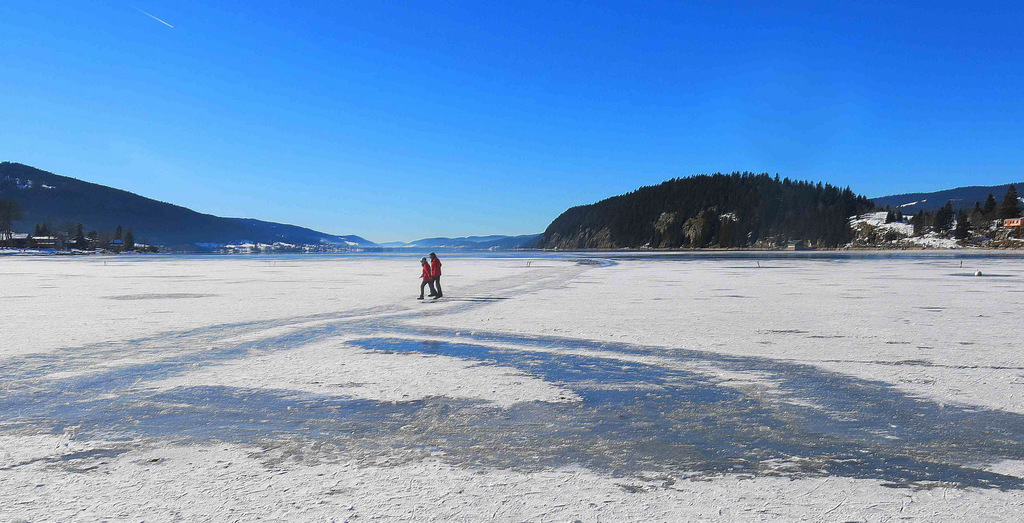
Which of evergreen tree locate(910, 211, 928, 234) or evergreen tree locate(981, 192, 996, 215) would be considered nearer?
evergreen tree locate(981, 192, 996, 215)

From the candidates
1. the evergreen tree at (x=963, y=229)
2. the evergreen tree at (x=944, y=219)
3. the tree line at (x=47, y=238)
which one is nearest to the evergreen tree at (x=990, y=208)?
the evergreen tree at (x=963, y=229)

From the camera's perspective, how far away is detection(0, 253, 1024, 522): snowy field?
10.3 ft

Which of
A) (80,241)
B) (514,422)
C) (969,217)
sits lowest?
(514,422)

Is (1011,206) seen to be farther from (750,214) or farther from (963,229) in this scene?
(750,214)

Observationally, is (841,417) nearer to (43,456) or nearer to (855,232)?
(43,456)

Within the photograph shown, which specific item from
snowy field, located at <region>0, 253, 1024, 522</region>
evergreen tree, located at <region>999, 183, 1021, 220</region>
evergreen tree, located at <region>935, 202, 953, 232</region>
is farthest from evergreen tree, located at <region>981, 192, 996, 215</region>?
snowy field, located at <region>0, 253, 1024, 522</region>

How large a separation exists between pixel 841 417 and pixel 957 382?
82.3 inches

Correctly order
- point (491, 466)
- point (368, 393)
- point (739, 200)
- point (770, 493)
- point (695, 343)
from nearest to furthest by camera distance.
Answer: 1. point (770, 493)
2. point (491, 466)
3. point (368, 393)
4. point (695, 343)
5. point (739, 200)

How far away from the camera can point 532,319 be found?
1123 cm

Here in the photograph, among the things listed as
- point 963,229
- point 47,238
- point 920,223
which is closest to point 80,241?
point 47,238

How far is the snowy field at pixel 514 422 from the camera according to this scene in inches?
124

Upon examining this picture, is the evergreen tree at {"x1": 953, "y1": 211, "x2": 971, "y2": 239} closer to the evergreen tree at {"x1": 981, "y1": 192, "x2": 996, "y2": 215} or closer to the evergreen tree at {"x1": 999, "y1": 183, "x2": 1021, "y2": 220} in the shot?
the evergreen tree at {"x1": 981, "y1": 192, "x2": 996, "y2": 215}

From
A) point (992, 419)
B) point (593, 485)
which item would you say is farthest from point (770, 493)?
point (992, 419)

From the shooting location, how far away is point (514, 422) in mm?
4633
